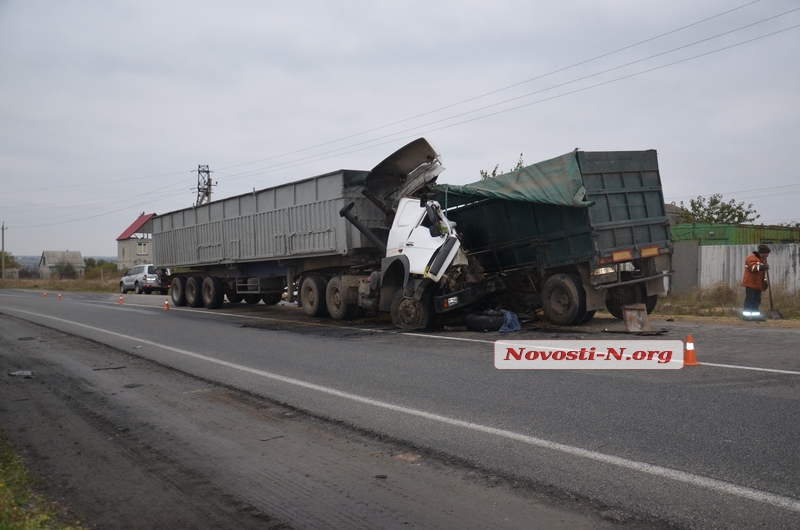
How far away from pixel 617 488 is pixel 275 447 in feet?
8.70

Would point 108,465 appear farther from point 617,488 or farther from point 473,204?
point 473,204

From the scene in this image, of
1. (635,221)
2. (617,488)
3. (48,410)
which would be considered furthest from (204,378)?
(635,221)

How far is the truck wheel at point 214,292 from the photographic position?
22219mm

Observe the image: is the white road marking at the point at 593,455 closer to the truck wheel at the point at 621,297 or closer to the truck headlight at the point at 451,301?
the truck headlight at the point at 451,301

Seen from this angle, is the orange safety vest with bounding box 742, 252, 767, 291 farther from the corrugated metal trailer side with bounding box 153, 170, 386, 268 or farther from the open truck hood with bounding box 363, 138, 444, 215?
the corrugated metal trailer side with bounding box 153, 170, 386, 268

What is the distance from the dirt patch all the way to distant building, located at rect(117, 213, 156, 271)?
284ft

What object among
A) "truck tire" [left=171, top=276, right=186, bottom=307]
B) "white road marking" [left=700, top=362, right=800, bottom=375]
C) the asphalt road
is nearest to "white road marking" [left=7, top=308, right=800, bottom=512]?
the asphalt road

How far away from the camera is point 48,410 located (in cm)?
713

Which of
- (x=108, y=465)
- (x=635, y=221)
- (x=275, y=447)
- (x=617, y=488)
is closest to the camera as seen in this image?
(x=617, y=488)

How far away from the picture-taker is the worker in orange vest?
560 inches

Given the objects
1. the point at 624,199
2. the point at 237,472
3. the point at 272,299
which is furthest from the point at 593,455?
the point at 272,299

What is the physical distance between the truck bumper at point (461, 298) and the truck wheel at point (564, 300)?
110 centimetres

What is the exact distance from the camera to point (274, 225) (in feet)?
61.5

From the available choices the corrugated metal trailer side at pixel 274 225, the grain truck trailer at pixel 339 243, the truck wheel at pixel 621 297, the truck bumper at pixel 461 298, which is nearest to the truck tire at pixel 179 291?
the corrugated metal trailer side at pixel 274 225
